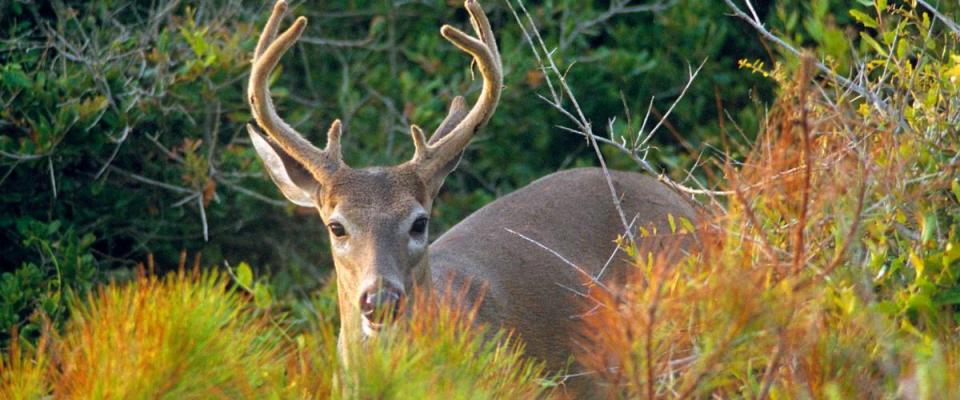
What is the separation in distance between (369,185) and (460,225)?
4.41 ft

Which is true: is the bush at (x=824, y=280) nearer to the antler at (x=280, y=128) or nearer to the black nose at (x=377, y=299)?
the black nose at (x=377, y=299)

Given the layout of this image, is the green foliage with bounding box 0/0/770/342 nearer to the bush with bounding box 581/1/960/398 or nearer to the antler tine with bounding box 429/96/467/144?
the antler tine with bounding box 429/96/467/144

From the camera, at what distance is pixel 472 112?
18.8ft

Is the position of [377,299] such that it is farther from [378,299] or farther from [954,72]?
[954,72]

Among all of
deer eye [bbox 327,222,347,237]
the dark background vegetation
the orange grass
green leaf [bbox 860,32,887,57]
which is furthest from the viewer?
the dark background vegetation

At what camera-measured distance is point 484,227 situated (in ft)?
21.4

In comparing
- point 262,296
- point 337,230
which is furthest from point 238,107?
point 337,230

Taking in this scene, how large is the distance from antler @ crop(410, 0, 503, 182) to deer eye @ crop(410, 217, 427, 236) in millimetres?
228

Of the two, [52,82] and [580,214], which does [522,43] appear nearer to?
[580,214]

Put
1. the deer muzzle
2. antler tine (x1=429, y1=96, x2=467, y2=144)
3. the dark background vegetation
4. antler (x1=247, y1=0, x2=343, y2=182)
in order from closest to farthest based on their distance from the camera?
the deer muzzle
antler (x1=247, y1=0, x2=343, y2=182)
antler tine (x1=429, y1=96, x2=467, y2=144)
the dark background vegetation

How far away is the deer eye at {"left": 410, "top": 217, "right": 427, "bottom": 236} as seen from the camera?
539cm

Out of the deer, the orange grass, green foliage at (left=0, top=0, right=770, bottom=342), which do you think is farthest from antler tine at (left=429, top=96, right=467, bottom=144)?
the orange grass

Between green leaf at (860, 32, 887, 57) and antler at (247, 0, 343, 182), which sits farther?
antler at (247, 0, 343, 182)

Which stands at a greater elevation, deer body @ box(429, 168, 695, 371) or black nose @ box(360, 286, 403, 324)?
black nose @ box(360, 286, 403, 324)
